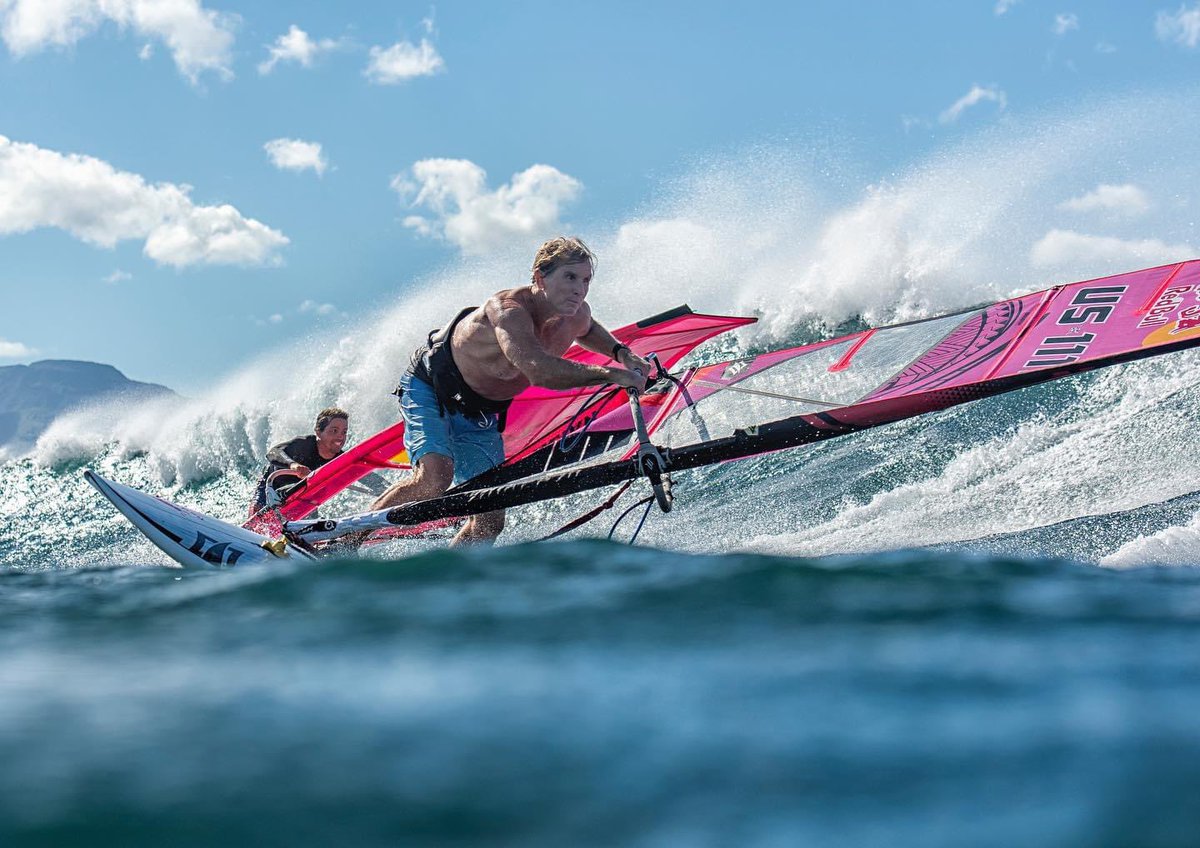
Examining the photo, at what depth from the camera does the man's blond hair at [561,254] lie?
13.1ft

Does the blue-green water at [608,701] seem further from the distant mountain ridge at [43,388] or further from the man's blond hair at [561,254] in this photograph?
the distant mountain ridge at [43,388]

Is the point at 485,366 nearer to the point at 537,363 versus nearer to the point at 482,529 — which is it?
the point at 537,363

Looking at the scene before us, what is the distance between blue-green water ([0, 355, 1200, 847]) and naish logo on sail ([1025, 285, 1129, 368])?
46.0 inches

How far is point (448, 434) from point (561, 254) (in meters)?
1.18

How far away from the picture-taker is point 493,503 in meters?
3.94

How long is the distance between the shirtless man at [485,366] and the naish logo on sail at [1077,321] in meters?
1.66

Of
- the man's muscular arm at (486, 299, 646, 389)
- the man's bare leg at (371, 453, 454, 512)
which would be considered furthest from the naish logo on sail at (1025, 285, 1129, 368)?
the man's bare leg at (371, 453, 454, 512)

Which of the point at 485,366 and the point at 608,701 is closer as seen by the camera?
the point at 608,701

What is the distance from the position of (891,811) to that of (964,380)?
9.62ft

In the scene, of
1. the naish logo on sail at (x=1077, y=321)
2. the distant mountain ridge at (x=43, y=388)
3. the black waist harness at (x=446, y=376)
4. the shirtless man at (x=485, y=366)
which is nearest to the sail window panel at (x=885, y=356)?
the naish logo on sail at (x=1077, y=321)

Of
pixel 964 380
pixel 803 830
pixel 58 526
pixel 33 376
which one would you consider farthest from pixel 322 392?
pixel 33 376

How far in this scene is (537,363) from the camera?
12.6 ft

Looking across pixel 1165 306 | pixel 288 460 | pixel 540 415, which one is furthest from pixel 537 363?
pixel 288 460

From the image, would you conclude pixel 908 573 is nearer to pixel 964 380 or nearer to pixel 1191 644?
pixel 1191 644
